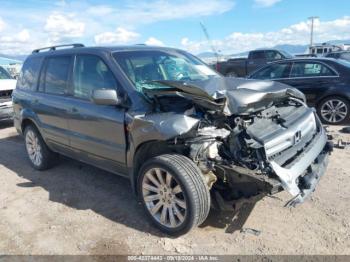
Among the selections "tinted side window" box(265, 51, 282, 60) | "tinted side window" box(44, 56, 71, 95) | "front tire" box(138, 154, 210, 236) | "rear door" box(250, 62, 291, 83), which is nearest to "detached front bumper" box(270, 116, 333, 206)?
"front tire" box(138, 154, 210, 236)

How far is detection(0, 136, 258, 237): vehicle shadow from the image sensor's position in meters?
3.82

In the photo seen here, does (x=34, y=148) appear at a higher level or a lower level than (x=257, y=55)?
lower

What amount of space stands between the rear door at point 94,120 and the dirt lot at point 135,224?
550 mm

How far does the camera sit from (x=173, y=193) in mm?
3404

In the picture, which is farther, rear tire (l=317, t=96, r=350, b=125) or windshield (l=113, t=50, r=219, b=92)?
rear tire (l=317, t=96, r=350, b=125)

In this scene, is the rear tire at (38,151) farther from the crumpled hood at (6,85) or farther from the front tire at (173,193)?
the crumpled hood at (6,85)

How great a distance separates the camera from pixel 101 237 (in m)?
3.59

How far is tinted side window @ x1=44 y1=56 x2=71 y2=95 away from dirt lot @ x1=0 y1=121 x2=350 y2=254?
55.5 inches

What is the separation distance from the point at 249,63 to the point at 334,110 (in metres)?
10.5

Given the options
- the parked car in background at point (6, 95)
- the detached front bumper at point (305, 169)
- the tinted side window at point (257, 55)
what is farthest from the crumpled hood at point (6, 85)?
the tinted side window at point (257, 55)

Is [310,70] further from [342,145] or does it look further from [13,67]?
[13,67]

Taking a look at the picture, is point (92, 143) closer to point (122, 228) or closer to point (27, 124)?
point (122, 228)

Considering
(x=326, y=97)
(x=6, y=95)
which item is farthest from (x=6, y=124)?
(x=326, y=97)

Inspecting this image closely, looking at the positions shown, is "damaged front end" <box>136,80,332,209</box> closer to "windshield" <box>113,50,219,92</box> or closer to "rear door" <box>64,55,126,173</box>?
"windshield" <box>113,50,219,92</box>
